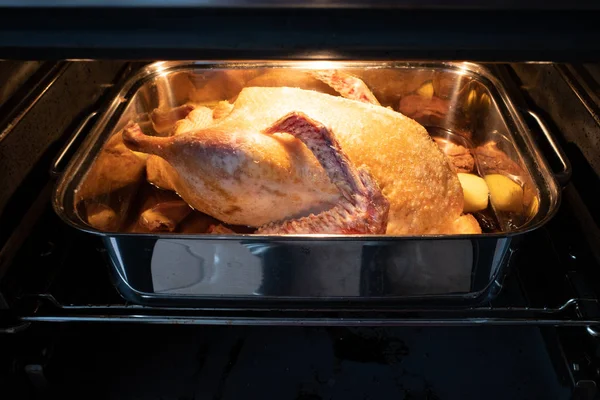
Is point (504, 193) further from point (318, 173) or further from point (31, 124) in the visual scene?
point (31, 124)

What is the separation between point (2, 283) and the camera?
3.76 feet

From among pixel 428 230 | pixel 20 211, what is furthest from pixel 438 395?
pixel 20 211

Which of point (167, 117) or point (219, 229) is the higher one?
point (167, 117)

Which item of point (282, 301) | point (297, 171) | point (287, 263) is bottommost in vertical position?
point (282, 301)

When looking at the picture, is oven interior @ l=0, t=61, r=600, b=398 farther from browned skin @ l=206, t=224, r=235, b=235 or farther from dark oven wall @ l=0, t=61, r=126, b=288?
browned skin @ l=206, t=224, r=235, b=235

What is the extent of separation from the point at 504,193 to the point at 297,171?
24.0 inches

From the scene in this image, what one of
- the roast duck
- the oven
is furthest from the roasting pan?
the roast duck

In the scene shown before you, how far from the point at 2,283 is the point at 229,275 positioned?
1.72 feet

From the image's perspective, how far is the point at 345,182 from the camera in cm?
115

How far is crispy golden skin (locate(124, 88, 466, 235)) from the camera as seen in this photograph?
1.22 metres

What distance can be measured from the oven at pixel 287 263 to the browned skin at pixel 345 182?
9 cm

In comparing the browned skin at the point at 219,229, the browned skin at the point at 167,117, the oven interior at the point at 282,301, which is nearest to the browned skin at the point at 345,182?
the oven interior at the point at 282,301

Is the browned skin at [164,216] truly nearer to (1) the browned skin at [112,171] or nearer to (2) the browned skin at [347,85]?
(1) the browned skin at [112,171]

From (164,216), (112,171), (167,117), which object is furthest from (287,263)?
(167,117)
